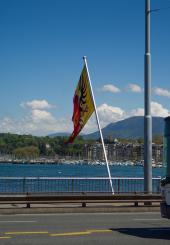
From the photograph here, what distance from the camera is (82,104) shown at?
27000mm

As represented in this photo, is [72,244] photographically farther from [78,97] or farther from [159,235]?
[78,97]

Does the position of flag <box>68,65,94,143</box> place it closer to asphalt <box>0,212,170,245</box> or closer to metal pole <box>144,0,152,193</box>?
metal pole <box>144,0,152,193</box>

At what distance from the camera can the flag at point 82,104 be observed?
26.6 metres

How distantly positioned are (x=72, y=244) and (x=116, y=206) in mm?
9864

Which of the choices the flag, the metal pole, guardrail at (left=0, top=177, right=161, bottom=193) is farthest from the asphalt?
the flag

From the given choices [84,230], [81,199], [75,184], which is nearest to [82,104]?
[75,184]

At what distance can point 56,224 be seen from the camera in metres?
16.5

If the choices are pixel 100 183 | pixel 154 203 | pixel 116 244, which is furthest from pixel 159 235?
pixel 100 183

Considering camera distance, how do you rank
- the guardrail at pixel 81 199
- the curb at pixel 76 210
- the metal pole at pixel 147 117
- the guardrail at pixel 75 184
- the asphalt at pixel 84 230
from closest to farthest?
the asphalt at pixel 84 230, the curb at pixel 76 210, the guardrail at pixel 81 199, the metal pole at pixel 147 117, the guardrail at pixel 75 184

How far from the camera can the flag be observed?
26.6 meters

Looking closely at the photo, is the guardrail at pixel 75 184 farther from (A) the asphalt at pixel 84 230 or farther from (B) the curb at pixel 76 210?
(A) the asphalt at pixel 84 230

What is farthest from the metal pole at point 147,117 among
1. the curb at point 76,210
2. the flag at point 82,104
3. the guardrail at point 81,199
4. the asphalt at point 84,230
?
the flag at point 82,104

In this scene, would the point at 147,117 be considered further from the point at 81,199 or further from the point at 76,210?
the point at 76,210

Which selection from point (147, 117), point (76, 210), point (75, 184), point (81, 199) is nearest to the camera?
point (76, 210)
